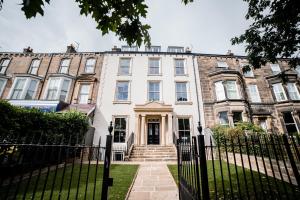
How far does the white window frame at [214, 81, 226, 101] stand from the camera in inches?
655

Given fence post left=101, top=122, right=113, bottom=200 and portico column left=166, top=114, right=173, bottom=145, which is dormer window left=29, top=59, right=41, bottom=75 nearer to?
portico column left=166, top=114, right=173, bottom=145

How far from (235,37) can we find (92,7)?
653 centimetres

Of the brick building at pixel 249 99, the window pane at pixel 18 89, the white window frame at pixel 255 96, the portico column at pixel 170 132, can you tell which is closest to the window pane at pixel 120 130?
the portico column at pixel 170 132

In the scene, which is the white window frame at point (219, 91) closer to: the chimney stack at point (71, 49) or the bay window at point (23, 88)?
the chimney stack at point (71, 49)

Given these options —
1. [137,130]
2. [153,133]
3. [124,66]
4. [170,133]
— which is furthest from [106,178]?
[124,66]

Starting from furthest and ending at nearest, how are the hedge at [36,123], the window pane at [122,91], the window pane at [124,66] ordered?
the window pane at [124,66] < the window pane at [122,91] < the hedge at [36,123]

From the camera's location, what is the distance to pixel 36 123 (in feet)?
27.2

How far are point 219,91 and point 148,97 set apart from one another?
727 cm

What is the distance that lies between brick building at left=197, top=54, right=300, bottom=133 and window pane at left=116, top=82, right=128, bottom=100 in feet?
26.3

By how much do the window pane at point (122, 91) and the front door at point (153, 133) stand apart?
3903mm

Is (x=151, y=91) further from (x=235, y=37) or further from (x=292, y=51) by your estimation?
(x=292, y=51)

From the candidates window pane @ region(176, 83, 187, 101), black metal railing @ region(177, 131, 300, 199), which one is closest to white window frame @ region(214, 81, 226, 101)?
window pane @ region(176, 83, 187, 101)

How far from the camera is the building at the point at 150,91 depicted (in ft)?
51.3

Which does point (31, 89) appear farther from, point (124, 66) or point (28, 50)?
point (124, 66)
